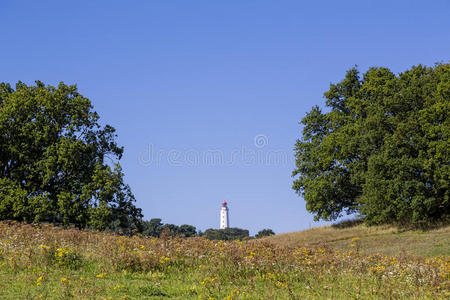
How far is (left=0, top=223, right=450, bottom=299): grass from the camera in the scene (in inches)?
428

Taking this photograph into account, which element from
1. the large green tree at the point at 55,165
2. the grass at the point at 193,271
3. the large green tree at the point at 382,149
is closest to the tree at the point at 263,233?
the large green tree at the point at 382,149

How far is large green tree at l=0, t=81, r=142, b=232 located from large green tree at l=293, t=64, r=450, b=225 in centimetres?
1855

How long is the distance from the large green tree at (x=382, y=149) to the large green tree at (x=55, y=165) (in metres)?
18.5

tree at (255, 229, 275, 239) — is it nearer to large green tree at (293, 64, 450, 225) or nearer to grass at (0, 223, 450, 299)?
large green tree at (293, 64, 450, 225)

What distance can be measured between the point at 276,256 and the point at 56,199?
88.8 ft

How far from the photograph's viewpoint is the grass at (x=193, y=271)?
35.7 ft

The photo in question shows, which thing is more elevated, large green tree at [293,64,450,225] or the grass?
large green tree at [293,64,450,225]

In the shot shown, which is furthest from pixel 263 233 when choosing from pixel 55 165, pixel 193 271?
pixel 193 271

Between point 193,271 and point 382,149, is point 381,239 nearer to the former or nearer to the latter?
point 382,149

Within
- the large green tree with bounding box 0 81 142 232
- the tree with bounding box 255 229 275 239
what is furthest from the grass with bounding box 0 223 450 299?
the tree with bounding box 255 229 275 239

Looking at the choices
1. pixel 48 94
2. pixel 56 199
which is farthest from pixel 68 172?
pixel 48 94

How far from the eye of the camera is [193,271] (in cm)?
1334

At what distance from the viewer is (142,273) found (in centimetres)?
1316

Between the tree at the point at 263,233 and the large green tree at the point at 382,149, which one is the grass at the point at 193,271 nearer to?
the large green tree at the point at 382,149
